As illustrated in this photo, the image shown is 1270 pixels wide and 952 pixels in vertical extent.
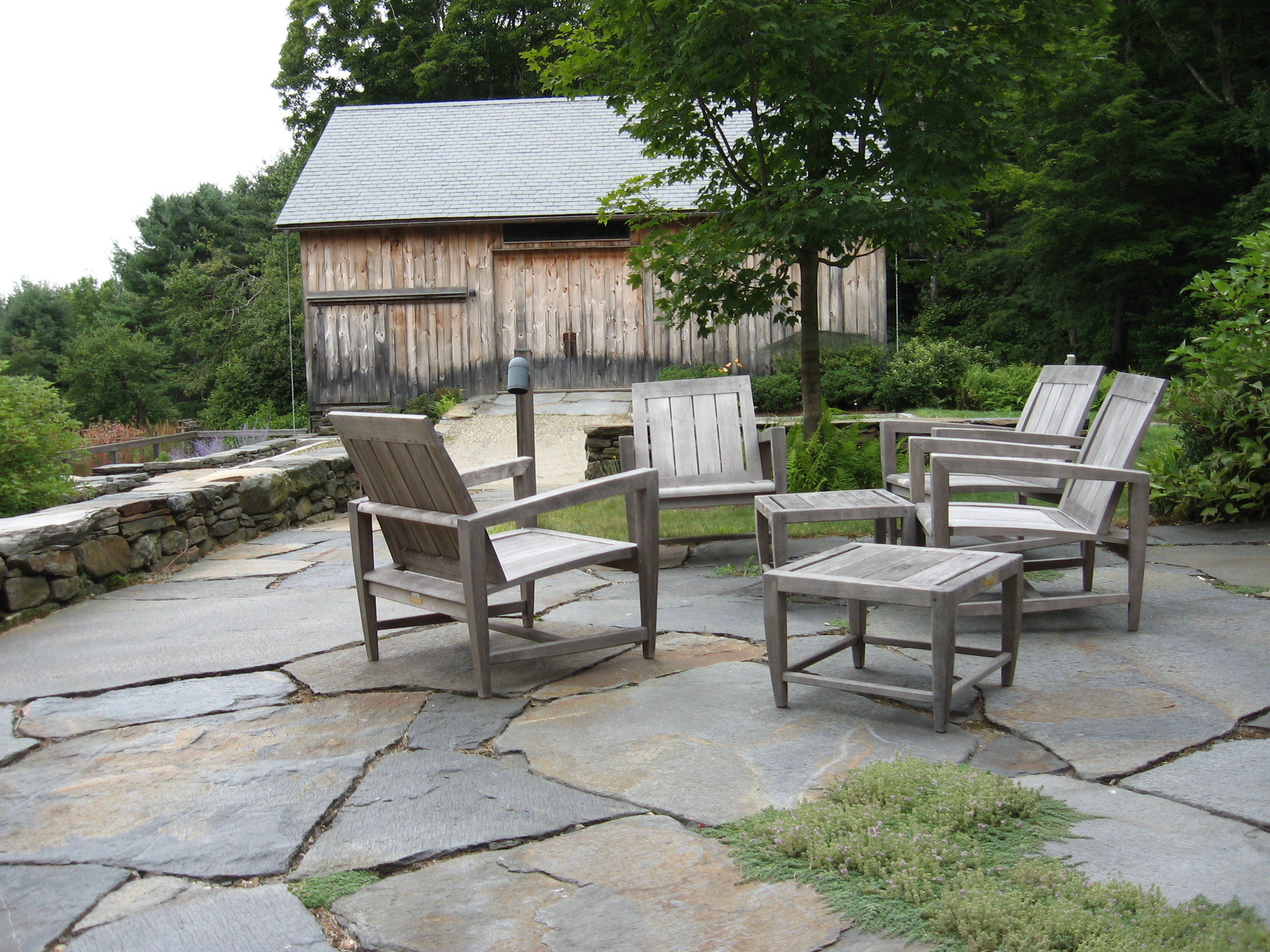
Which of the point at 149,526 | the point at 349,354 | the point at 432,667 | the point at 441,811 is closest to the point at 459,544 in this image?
the point at 432,667

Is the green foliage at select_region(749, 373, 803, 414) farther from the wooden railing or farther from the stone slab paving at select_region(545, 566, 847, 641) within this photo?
the stone slab paving at select_region(545, 566, 847, 641)

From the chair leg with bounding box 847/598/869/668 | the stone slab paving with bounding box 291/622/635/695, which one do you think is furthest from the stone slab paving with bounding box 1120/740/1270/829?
the stone slab paving with bounding box 291/622/635/695

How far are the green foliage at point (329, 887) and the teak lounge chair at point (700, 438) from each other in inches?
134

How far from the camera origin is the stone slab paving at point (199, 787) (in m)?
2.33

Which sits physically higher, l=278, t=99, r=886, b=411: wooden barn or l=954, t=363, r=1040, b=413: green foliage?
l=278, t=99, r=886, b=411: wooden barn

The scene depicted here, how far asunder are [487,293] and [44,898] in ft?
45.3

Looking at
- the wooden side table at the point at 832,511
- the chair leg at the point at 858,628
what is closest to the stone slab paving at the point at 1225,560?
the wooden side table at the point at 832,511

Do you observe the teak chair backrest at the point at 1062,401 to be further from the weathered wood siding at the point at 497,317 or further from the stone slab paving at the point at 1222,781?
the weathered wood siding at the point at 497,317

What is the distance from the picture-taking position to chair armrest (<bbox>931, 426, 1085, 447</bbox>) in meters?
5.03

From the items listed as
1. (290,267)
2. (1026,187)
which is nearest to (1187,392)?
(1026,187)

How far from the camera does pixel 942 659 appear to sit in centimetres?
284

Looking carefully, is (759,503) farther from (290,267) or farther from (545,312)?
(290,267)

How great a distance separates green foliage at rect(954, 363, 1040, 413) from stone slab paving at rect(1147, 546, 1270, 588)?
7502 mm

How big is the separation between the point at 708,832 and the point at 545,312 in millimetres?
13566
